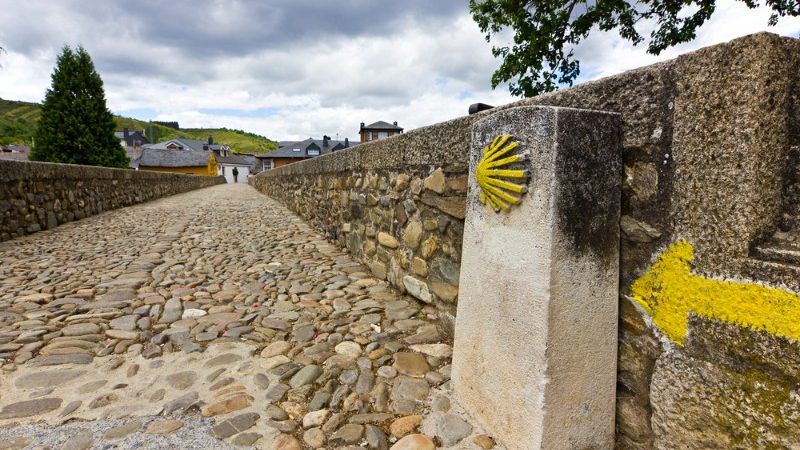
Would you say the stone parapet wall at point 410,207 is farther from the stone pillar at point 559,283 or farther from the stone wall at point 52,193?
the stone wall at point 52,193

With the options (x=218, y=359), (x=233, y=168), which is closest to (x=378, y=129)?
(x=233, y=168)

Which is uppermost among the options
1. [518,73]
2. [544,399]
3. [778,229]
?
[518,73]

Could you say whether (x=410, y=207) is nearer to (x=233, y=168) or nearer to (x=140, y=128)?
(x=233, y=168)

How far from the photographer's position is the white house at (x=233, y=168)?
63.0 m

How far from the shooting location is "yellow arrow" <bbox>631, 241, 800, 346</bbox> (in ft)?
3.09

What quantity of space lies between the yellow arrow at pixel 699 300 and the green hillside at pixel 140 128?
298 ft

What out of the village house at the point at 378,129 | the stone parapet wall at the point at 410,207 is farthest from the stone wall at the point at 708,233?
the village house at the point at 378,129

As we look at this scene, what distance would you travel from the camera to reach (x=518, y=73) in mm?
8219

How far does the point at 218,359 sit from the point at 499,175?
186cm

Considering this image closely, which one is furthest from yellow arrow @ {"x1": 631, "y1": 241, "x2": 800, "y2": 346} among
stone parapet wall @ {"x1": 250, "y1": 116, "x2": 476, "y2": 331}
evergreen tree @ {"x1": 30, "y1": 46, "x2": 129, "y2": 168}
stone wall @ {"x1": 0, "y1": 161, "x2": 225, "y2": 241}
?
evergreen tree @ {"x1": 30, "y1": 46, "x2": 129, "y2": 168}

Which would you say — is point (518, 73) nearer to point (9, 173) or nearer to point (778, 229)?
point (778, 229)

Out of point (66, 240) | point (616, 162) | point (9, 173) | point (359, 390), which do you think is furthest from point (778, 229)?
point (9, 173)

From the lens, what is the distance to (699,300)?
3.65 feet

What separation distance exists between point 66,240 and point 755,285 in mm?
7005
